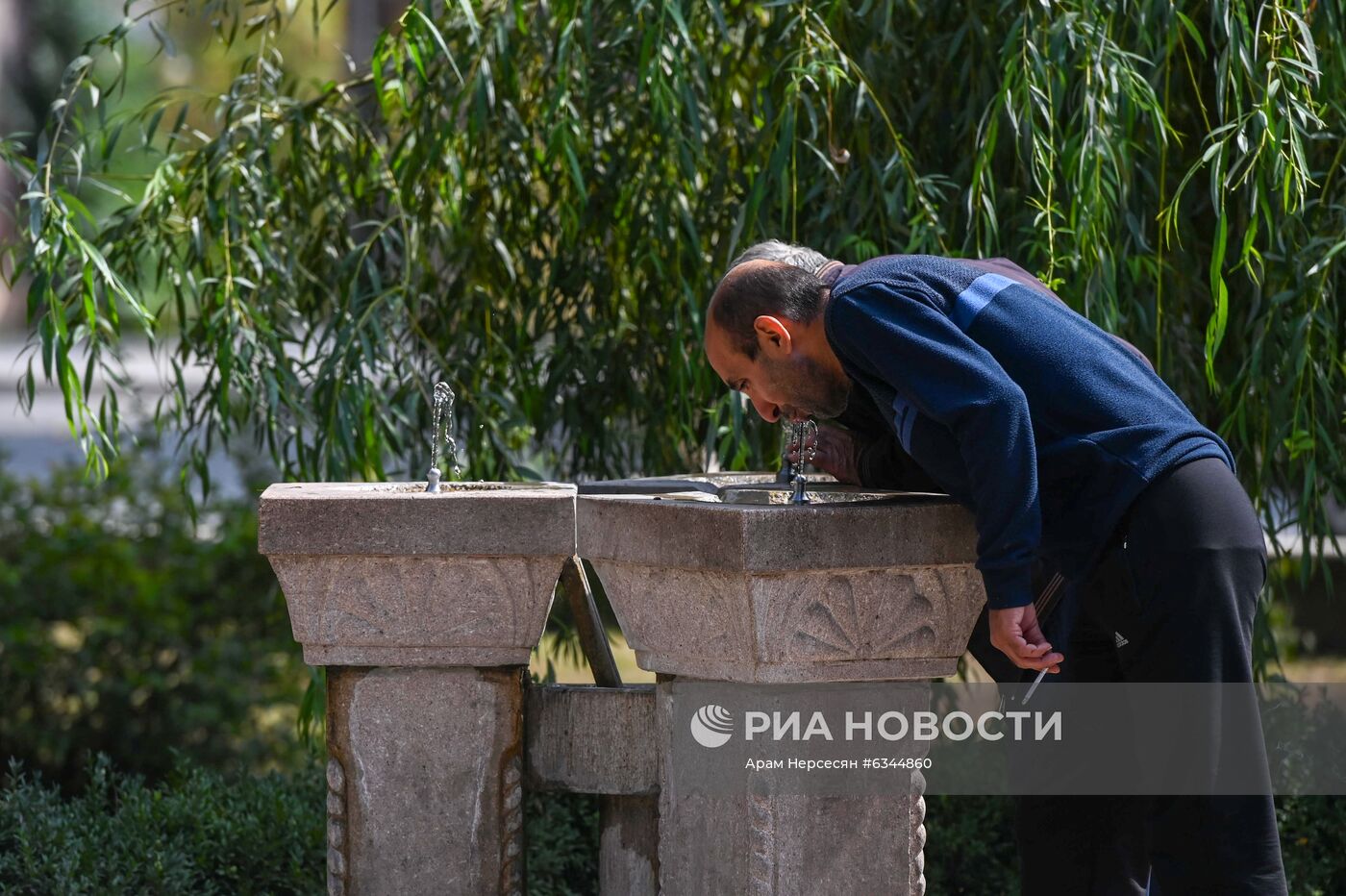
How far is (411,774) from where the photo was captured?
2.61 metres

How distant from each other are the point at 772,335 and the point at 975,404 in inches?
14.9

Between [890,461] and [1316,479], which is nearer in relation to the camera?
[890,461]

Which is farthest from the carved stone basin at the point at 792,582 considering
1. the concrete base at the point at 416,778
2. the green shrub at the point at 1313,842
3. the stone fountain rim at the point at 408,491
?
the green shrub at the point at 1313,842

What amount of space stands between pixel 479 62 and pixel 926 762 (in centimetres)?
186

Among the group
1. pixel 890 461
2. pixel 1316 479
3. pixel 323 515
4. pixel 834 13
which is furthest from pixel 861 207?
pixel 323 515

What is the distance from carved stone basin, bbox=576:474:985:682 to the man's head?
8.6 inches

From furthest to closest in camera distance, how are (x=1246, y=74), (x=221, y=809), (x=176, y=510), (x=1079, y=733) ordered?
1. (x=176, y=510)
2. (x=221, y=809)
3. (x=1246, y=74)
4. (x=1079, y=733)

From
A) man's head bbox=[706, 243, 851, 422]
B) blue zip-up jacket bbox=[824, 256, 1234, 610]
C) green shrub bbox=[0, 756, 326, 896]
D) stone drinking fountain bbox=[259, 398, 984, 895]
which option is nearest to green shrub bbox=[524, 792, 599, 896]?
green shrub bbox=[0, 756, 326, 896]

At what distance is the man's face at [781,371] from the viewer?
242cm

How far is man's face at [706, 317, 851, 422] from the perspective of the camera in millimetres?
2416

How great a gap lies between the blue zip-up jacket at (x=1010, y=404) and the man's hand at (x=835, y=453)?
38cm

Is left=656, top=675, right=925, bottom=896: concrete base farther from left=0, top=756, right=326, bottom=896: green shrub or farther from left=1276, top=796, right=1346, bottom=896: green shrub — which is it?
left=1276, top=796, right=1346, bottom=896: green shrub

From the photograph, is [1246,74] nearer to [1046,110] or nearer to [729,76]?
[1046,110]

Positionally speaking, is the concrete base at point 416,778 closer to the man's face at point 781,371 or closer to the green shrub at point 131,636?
the man's face at point 781,371
